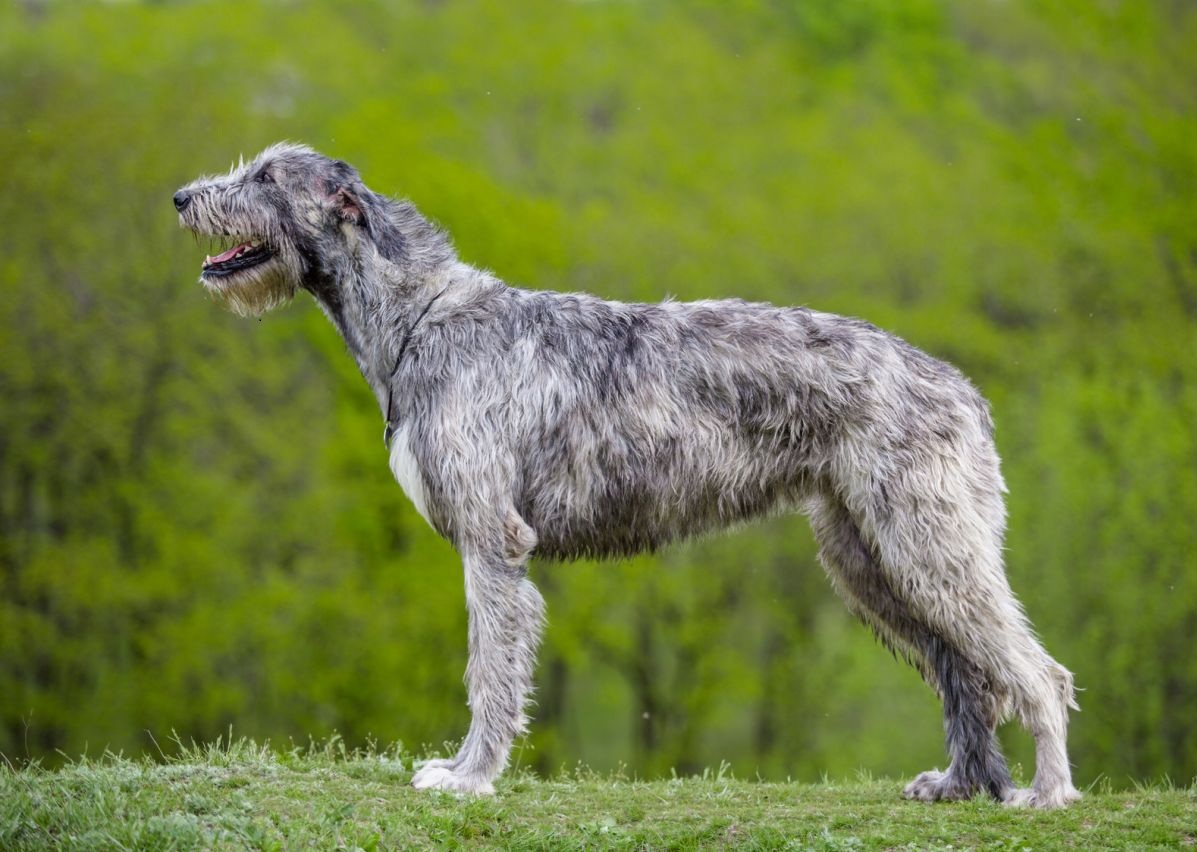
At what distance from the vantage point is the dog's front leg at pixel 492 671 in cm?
729

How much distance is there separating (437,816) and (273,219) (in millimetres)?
3433

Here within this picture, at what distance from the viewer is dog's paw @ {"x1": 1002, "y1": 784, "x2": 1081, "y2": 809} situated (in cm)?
743

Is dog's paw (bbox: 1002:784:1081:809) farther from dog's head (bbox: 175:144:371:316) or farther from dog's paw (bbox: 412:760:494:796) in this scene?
dog's head (bbox: 175:144:371:316)

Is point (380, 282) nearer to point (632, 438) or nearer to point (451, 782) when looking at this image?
point (632, 438)

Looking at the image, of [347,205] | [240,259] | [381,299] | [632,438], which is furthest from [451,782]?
[347,205]

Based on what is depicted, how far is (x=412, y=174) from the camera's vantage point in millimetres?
26672

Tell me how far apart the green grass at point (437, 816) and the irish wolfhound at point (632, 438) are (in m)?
0.37

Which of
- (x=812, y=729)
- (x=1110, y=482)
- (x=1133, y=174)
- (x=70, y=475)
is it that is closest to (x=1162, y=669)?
(x=1110, y=482)

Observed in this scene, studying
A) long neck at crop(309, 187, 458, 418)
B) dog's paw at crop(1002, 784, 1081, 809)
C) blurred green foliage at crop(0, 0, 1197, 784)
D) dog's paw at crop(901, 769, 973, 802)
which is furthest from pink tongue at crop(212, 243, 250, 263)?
blurred green foliage at crop(0, 0, 1197, 784)

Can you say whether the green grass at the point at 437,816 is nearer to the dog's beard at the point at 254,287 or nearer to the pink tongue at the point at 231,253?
the dog's beard at the point at 254,287

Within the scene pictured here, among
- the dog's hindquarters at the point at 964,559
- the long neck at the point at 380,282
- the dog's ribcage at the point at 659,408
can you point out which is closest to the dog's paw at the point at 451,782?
the dog's ribcage at the point at 659,408

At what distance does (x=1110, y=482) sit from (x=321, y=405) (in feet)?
48.9

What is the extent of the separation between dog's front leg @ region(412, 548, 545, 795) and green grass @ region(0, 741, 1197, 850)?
22 centimetres

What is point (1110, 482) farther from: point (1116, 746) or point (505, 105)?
point (505, 105)
